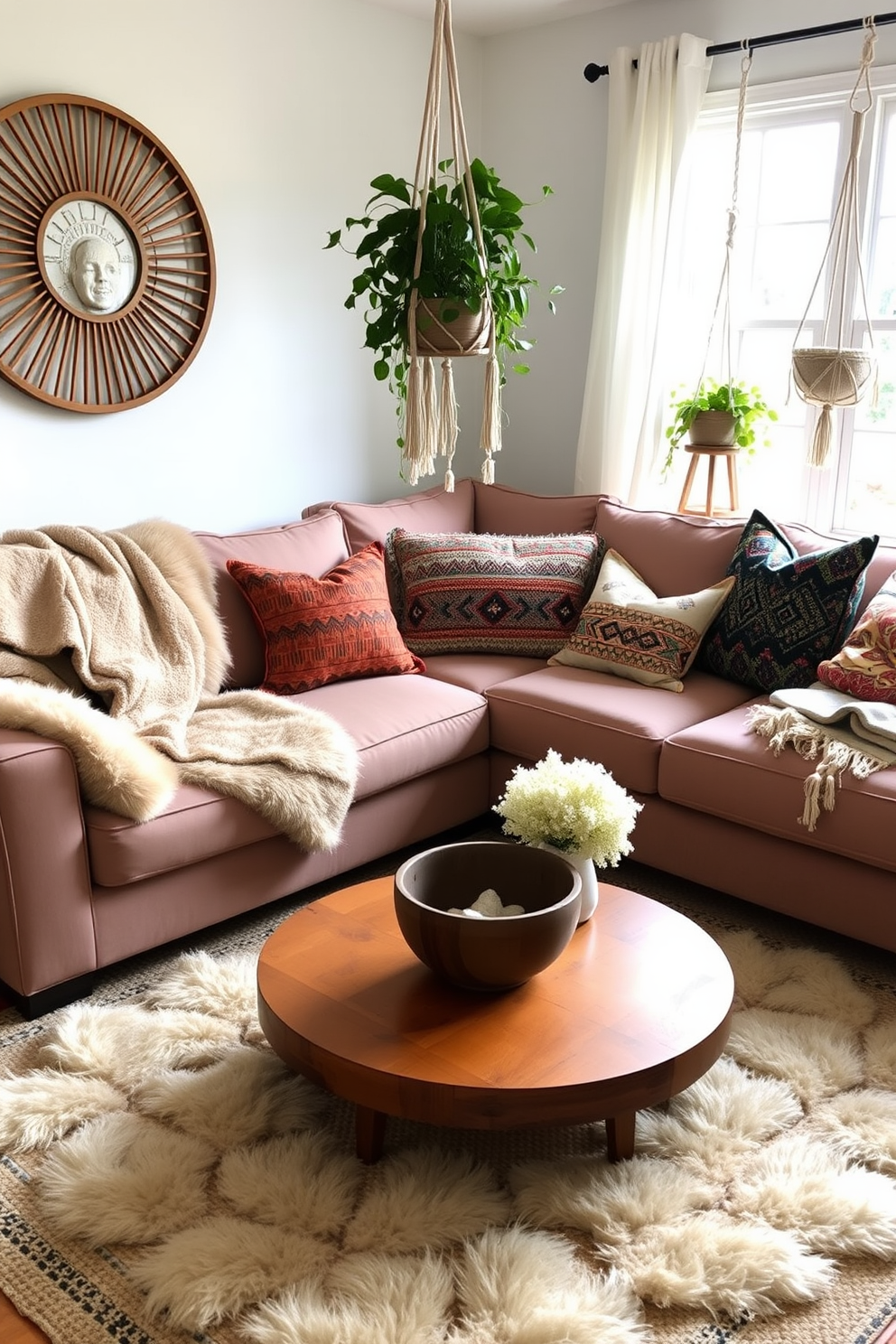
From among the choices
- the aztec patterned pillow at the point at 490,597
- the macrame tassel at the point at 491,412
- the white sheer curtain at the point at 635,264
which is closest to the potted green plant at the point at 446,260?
the macrame tassel at the point at 491,412

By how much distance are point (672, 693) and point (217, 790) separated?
4.27 ft

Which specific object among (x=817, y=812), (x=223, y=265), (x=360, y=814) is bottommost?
(x=360, y=814)

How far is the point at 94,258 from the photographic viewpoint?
10.5 feet

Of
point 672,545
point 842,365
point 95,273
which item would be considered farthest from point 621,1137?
point 95,273

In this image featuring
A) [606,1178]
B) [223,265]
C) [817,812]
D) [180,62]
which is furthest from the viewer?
[223,265]

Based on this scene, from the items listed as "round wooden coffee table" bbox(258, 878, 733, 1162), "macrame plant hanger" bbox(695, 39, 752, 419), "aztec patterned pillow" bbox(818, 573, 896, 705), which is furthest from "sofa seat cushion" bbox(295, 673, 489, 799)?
"macrame plant hanger" bbox(695, 39, 752, 419)

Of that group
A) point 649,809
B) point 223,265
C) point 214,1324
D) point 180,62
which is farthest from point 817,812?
→ point 180,62

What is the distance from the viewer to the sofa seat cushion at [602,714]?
2900 millimetres

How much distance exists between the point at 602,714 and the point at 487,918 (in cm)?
125

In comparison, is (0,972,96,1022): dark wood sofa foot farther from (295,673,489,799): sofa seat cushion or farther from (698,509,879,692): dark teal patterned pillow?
(698,509,879,692): dark teal patterned pillow

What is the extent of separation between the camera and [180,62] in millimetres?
3391

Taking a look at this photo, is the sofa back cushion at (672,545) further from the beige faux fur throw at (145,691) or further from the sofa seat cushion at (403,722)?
the beige faux fur throw at (145,691)

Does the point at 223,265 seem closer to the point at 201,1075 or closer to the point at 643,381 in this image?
the point at 643,381

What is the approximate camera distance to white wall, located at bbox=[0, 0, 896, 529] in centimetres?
327
